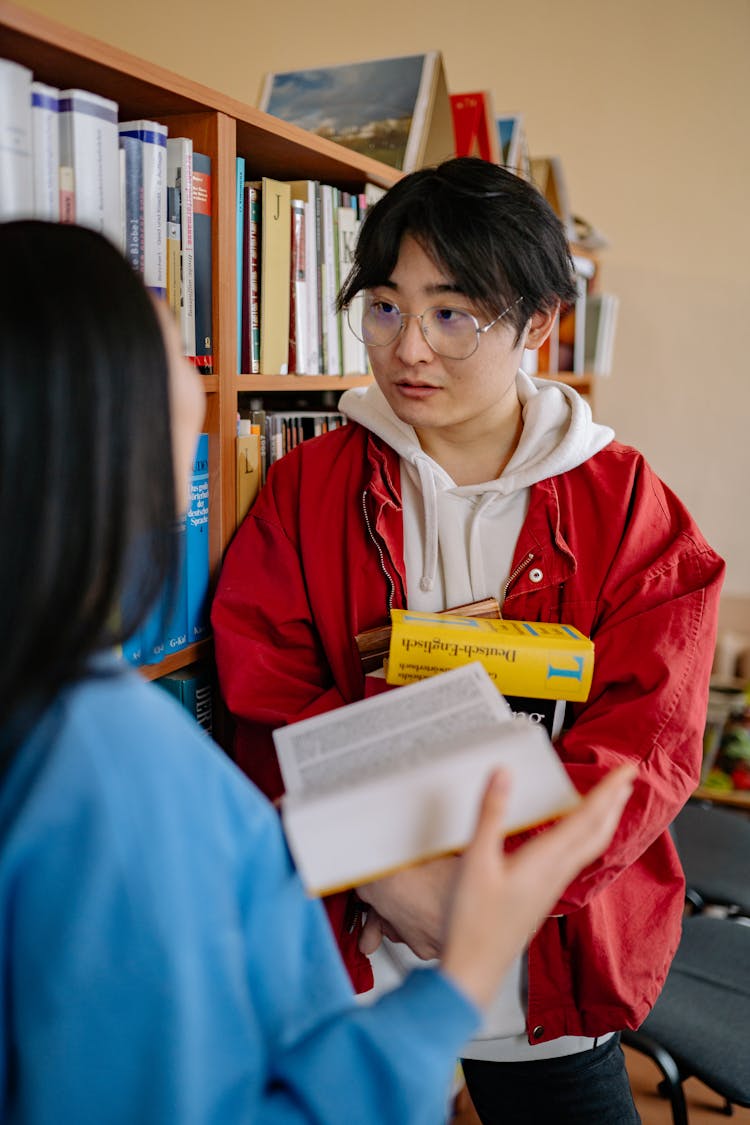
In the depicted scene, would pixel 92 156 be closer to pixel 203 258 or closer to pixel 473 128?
pixel 203 258

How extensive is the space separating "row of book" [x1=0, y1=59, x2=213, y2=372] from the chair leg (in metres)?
1.29

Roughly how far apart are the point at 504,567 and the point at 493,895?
2.11 feet

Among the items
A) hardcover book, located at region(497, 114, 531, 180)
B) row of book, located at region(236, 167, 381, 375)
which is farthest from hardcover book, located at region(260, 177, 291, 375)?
hardcover book, located at region(497, 114, 531, 180)

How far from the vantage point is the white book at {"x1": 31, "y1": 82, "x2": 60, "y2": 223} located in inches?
40.6

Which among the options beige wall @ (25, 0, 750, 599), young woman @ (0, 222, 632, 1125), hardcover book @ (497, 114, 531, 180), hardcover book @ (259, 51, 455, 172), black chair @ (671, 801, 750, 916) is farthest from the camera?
beige wall @ (25, 0, 750, 599)

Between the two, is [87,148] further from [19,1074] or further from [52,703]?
[19,1074]

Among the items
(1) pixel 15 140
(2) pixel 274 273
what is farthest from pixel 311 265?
(1) pixel 15 140

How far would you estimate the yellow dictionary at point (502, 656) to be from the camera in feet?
3.64

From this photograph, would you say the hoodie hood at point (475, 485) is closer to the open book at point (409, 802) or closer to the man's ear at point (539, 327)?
the man's ear at point (539, 327)

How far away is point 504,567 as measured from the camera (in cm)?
128

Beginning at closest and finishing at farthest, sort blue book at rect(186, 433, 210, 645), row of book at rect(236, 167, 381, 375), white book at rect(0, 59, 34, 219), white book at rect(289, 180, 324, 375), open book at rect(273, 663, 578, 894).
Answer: open book at rect(273, 663, 578, 894) → white book at rect(0, 59, 34, 219) → blue book at rect(186, 433, 210, 645) → row of book at rect(236, 167, 381, 375) → white book at rect(289, 180, 324, 375)

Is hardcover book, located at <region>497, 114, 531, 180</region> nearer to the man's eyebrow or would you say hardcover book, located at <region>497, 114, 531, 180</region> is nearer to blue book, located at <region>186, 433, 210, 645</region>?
the man's eyebrow

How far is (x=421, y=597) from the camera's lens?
1.29m

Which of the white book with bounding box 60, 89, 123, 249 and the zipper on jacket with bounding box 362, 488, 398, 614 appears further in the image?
the zipper on jacket with bounding box 362, 488, 398, 614
